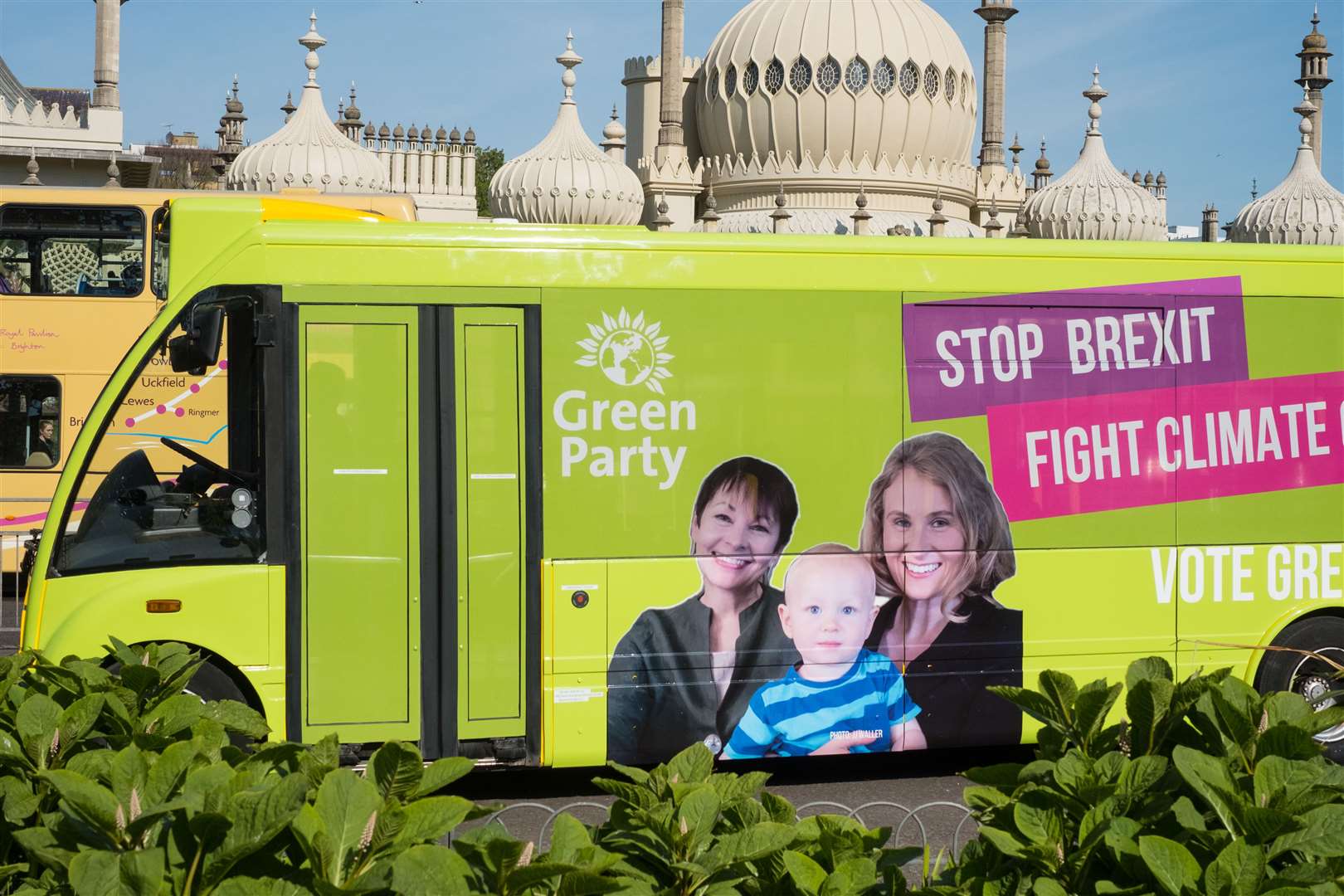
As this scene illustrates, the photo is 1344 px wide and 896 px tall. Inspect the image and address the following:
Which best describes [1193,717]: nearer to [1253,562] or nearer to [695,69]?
[1253,562]

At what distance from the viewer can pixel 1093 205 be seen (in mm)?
41531

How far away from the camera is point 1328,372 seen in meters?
7.58

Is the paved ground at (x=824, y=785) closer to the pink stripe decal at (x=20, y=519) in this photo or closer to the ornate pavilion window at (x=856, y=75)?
the pink stripe decal at (x=20, y=519)

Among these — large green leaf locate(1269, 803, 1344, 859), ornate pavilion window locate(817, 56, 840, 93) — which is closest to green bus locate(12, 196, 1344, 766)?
A: large green leaf locate(1269, 803, 1344, 859)

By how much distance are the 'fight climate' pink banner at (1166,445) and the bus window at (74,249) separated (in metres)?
10.7

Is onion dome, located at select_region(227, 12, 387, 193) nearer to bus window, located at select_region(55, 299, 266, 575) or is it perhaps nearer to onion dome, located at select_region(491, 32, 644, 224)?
onion dome, located at select_region(491, 32, 644, 224)

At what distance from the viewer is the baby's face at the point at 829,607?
688 cm

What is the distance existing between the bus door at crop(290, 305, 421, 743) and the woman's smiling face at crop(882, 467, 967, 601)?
7.27ft

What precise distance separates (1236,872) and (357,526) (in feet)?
14.9

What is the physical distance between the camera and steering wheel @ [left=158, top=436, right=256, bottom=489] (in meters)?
6.57

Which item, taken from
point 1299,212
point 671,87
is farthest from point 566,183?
point 1299,212

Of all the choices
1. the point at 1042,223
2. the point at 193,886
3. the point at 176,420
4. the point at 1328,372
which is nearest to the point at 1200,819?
the point at 193,886

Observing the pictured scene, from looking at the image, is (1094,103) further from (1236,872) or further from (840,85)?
(1236,872)

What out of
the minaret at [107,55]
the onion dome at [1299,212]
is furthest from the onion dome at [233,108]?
the onion dome at [1299,212]
